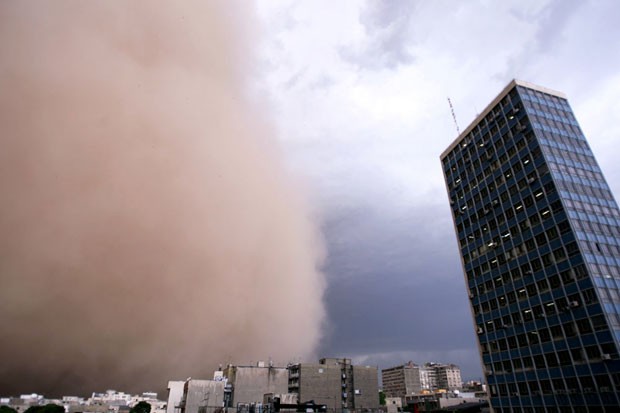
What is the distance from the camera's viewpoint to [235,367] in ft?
299

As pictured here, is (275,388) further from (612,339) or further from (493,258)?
(612,339)

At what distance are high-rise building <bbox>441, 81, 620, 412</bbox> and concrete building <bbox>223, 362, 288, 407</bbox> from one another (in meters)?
47.2

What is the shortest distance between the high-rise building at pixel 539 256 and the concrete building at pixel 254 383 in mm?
47157

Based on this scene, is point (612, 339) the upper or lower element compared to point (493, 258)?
lower

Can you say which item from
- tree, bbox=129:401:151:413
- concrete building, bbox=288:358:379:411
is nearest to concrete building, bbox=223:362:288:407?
concrete building, bbox=288:358:379:411

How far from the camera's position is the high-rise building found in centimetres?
4759

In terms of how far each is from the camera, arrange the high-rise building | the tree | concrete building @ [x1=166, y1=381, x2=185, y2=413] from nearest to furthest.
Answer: the high-rise building, concrete building @ [x1=166, y1=381, x2=185, y2=413], the tree

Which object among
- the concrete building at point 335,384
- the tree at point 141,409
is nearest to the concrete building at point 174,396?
the tree at point 141,409

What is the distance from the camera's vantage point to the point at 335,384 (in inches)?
3509

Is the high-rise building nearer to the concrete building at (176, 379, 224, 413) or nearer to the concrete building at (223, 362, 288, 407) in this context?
the concrete building at (223, 362, 288, 407)

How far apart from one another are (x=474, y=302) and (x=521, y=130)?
102ft

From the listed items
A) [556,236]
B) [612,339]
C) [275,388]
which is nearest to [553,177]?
[556,236]

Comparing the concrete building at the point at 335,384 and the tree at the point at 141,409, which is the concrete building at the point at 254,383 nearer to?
the concrete building at the point at 335,384

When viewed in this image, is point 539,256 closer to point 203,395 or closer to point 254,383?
point 254,383
